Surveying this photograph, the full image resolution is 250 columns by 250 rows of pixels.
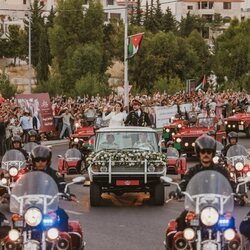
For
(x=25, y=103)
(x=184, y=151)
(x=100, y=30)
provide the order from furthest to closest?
(x=100, y=30)
(x=25, y=103)
(x=184, y=151)

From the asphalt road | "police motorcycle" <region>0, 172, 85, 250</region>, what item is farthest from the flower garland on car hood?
"police motorcycle" <region>0, 172, 85, 250</region>

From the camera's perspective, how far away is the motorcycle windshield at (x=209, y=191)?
987 centimetres

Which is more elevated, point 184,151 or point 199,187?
point 199,187

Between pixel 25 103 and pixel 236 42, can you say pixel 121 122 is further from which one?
pixel 236 42

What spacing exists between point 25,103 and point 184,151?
30.5 ft

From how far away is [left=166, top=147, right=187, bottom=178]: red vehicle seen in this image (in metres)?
21.3

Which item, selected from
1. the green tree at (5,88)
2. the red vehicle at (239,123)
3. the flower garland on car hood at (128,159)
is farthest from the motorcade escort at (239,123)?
the green tree at (5,88)

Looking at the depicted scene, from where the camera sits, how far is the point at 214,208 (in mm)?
9641

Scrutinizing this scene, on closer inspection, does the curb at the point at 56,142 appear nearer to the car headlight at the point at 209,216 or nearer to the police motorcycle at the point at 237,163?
the police motorcycle at the point at 237,163

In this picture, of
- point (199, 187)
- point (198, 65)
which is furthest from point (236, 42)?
point (199, 187)

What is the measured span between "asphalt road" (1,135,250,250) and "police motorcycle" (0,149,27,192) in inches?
22.2

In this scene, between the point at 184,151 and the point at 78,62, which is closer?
the point at 184,151

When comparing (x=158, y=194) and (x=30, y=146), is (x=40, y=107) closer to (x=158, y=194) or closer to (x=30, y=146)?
(x=30, y=146)

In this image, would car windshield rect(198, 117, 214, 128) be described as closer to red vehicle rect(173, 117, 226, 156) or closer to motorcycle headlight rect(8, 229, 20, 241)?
red vehicle rect(173, 117, 226, 156)
